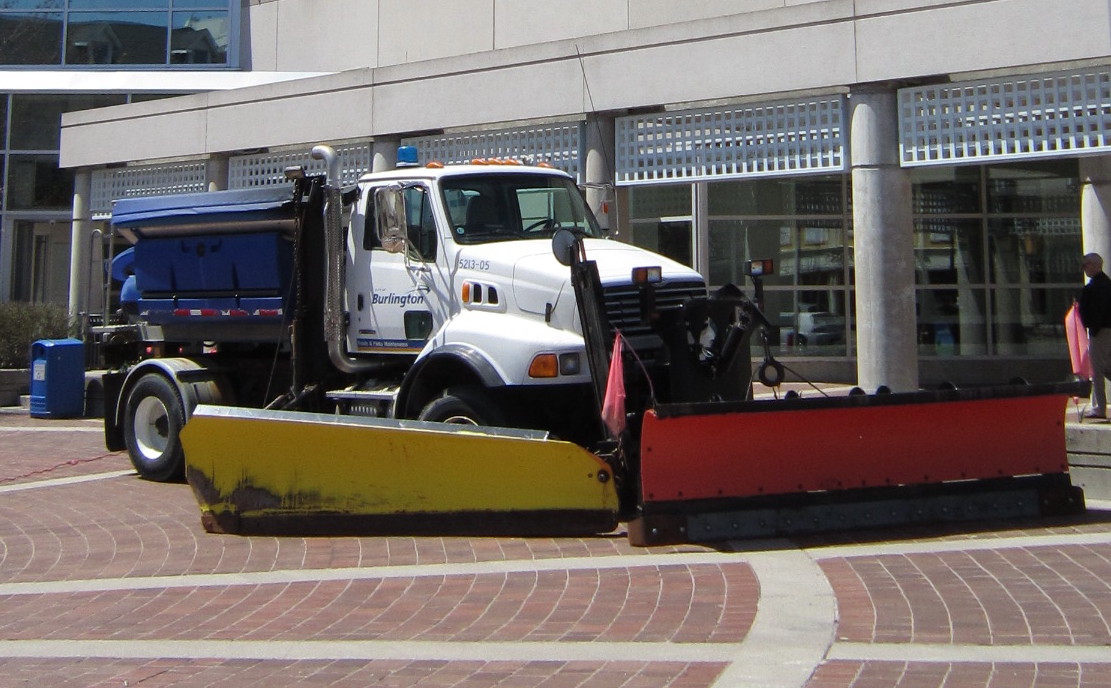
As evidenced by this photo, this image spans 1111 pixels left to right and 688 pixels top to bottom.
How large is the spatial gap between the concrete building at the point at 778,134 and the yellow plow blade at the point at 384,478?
345cm

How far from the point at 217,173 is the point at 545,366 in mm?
14726

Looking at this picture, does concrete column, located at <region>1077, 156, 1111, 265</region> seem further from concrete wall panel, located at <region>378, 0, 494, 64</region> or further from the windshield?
concrete wall panel, located at <region>378, 0, 494, 64</region>

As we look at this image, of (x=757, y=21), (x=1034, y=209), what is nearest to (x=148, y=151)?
(x=757, y=21)

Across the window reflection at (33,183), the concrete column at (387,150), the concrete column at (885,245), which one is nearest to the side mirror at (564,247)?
the concrete column at (885,245)

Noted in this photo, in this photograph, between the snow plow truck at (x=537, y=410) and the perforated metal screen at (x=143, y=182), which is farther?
the perforated metal screen at (x=143, y=182)

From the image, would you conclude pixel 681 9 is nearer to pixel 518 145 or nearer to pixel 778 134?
pixel 518 145

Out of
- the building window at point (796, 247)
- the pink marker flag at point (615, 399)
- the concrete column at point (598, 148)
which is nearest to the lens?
the pink marker flag at point (615, 399)

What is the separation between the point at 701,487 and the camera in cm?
822

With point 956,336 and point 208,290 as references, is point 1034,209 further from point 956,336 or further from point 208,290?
point 208,290

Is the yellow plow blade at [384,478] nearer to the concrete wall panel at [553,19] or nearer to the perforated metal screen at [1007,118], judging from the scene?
the perforated metal screen at [1007,118]

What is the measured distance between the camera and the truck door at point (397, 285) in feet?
32.9

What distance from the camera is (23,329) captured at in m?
20.2

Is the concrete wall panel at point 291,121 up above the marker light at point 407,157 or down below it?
above

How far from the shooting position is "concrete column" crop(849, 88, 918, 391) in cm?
1451
